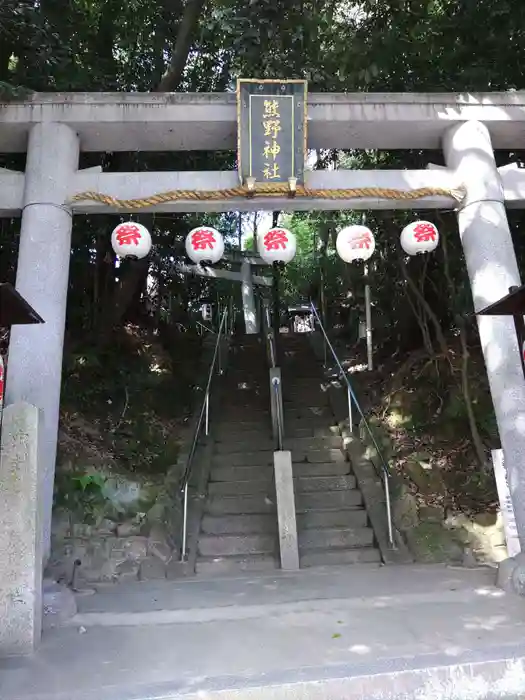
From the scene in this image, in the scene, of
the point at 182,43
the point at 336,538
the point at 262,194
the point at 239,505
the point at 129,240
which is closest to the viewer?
the point at 129,240

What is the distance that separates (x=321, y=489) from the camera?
289 inches

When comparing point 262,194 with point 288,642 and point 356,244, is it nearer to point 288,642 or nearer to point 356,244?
point 356,244

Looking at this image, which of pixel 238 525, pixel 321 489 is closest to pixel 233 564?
pixel 238 525

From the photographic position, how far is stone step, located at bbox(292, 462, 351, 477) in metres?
7.61

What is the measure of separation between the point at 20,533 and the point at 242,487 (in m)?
3.80

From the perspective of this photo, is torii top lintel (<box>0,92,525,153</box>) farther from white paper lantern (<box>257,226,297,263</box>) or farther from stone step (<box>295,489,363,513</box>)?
stone step (<box>295,489,363,513</box>)

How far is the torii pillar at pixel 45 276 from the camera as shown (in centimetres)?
533

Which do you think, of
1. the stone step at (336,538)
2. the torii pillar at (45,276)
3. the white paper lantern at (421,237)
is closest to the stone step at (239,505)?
the stone step at (336,538)

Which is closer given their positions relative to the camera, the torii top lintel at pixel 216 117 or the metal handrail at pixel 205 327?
the torii top lintel at pixel 216 117

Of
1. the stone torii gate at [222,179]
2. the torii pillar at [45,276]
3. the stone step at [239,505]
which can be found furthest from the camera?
the stone step at [239,505]

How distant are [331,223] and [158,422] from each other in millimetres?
7513

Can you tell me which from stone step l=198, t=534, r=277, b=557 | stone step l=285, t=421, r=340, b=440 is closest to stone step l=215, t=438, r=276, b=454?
stone step l=285, t=421, r=340, b=440

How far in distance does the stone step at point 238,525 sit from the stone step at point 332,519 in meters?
0.35

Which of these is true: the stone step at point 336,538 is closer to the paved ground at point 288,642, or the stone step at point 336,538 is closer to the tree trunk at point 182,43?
the paved ground at point 288,642
